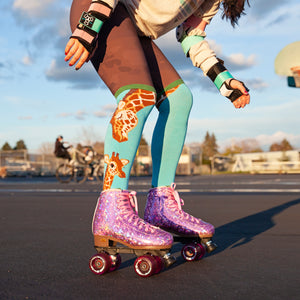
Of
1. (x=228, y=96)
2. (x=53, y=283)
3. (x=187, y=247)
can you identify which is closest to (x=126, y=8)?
(x=228, y=96)

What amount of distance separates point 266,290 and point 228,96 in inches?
40.9

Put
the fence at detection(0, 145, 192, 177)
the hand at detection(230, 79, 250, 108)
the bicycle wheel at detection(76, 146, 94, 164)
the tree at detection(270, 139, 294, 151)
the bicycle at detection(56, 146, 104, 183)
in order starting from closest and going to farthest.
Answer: the hand at detection(230, 79, 250, 108), the bicycle at detection(56, 146, 104, 183), the bicycle wheel at detection(76, 146, 94, 164), the fence at detection(0, 145, 192, 177), the tree at detection(270, 139, 294, 151)

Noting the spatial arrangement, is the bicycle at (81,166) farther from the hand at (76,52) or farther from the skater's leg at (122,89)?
the hand at (76,52)

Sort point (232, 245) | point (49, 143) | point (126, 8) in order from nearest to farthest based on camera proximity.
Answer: point (126, 8)
point (232, 245)
point (49, 143)

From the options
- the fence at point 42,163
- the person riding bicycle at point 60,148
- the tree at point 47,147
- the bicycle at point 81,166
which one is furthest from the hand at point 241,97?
the tree at point 47,147

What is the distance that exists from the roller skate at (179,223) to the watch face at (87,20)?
832 mm

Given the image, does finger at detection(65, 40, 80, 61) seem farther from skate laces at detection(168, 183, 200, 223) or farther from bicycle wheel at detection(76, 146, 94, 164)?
bicycle wheel at detection(76, 146, 94, 164)

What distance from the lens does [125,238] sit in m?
1.59

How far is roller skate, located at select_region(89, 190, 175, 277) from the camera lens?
1.54 meters

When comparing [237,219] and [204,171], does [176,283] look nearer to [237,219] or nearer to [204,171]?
[237,219]

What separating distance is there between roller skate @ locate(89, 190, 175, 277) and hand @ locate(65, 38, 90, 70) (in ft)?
1.84

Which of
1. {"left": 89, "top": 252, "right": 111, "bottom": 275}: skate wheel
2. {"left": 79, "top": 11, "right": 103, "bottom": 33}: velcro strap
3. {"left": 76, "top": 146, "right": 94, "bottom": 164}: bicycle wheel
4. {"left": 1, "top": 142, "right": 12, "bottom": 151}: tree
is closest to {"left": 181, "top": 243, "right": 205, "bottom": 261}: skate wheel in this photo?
{"left": 89, "top": 252, "right": 111, "bottom": 275}: skate wheel

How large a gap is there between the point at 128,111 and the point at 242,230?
1445 millimetres

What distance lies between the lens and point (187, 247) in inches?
70.6
